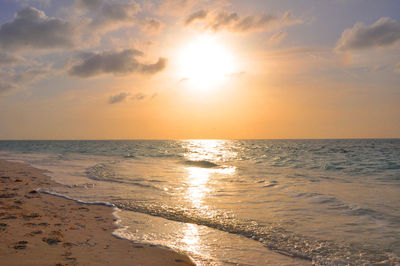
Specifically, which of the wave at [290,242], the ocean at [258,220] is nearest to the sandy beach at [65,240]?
the ocean at [258,220]

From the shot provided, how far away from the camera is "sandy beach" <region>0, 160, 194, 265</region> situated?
529 cm

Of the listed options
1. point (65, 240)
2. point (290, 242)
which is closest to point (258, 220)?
point (290, 242)

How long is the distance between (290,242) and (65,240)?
522 centimetres

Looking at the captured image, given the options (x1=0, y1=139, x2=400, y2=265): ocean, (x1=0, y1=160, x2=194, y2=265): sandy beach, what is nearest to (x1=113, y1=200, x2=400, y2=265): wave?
(x1=0, y1=139, x2=400, y2=265): ocean

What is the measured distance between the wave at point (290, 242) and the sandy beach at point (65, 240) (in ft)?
7.07

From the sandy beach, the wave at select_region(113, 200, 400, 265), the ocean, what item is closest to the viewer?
the sandy beach

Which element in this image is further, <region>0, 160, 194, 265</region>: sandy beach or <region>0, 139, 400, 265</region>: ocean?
<region>0, 139, 400, 265</region>: ocean

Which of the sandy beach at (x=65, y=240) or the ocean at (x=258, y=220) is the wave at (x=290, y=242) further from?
the sandy beach at (x=65, y=240)

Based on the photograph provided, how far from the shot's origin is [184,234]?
7.27m

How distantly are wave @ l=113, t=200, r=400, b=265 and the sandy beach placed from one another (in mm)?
2154

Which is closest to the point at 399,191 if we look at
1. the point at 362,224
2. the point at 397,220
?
the point at 397,220

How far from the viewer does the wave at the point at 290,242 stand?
594 centimetres

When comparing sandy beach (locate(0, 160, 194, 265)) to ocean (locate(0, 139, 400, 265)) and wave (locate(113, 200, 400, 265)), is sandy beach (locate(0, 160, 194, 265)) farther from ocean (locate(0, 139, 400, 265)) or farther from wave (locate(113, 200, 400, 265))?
wave (locate(113, 200, 400, 265))

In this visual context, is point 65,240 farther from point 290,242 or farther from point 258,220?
point 258,220
